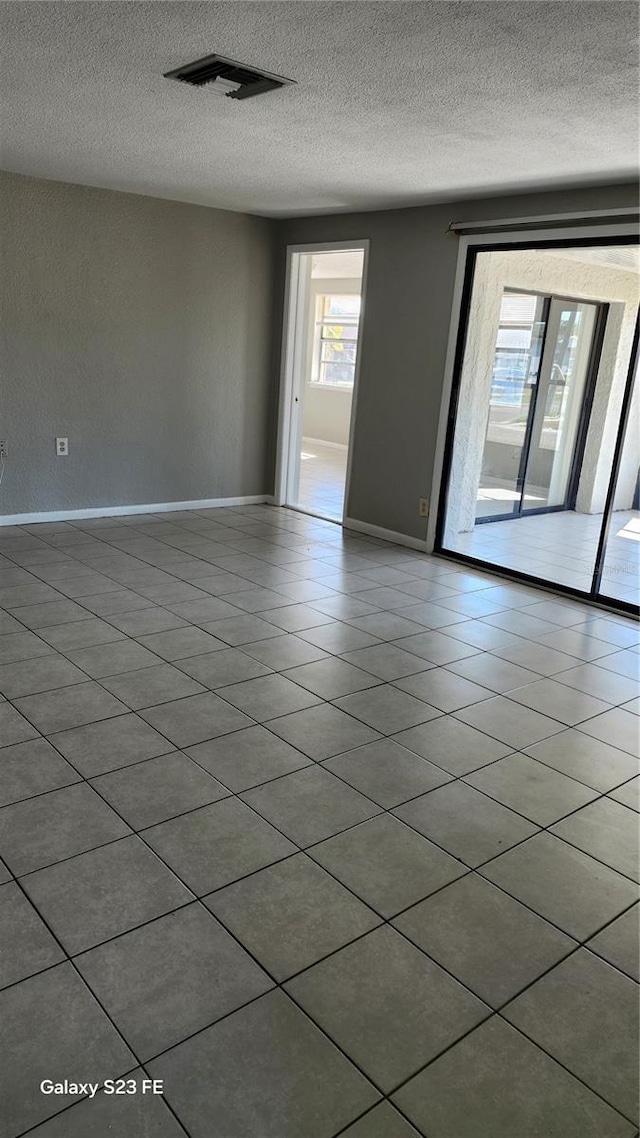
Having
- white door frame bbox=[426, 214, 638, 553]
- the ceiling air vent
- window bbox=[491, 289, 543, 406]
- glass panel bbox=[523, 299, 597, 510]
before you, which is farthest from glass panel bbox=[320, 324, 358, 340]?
the ceiling air vent

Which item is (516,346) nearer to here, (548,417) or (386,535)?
(548,417)

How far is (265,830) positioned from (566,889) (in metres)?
0.81

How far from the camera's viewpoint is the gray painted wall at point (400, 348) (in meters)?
4.89

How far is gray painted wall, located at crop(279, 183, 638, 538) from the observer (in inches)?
193

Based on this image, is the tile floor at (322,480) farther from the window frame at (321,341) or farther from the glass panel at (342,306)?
the glass panel at (342,306)

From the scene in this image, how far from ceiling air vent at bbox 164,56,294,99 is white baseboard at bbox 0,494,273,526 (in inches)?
126

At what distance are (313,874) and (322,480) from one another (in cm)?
612

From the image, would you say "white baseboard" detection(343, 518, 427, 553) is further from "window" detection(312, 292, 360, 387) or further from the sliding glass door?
"window" detection(312, 292, 360, 387)

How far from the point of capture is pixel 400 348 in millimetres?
5211

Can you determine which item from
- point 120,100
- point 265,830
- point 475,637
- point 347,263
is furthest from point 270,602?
point 347,263

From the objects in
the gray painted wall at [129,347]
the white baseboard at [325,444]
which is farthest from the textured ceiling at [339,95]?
the white baseboard at [325,444]

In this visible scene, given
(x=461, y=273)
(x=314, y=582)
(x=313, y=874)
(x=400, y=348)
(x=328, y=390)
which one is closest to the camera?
(x=313, y=874)

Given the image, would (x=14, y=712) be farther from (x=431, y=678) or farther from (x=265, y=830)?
(x=431, y=678)

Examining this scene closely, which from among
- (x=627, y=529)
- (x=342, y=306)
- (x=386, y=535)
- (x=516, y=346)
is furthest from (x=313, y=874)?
(x=342, y=306)
